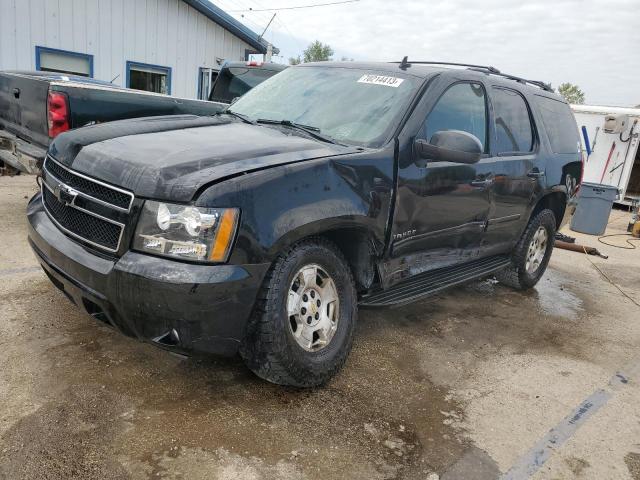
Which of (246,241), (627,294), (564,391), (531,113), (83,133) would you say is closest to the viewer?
(246,241)

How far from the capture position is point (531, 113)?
489cm

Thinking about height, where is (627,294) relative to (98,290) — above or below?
below

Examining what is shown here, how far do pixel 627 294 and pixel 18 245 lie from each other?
648 centimetres

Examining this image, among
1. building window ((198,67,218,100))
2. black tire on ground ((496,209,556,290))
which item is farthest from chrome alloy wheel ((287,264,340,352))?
building window ((198,67,218,100))

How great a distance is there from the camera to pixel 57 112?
5.02m

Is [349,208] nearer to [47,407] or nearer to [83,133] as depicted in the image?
[83,133]

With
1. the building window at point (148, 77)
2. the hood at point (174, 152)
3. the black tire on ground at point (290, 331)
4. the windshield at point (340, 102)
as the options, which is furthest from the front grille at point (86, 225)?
the building window at point (148, 77)

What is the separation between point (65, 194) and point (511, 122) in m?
3.54

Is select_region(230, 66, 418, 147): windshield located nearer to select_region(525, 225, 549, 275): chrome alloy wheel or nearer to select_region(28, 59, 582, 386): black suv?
select_region(28, 59, 582, 386): black suv

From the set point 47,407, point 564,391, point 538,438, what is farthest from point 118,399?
point 564,391

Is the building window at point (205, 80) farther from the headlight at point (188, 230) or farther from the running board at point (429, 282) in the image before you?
the headlight at point (188, 230)

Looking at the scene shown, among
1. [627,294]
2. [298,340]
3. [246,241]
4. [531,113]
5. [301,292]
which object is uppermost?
[531,113]

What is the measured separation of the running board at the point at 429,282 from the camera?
11.4 ft

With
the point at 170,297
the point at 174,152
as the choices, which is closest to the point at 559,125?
the point at 174,152
